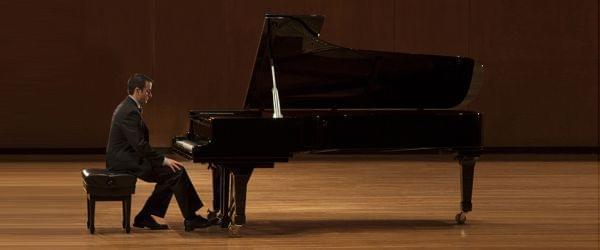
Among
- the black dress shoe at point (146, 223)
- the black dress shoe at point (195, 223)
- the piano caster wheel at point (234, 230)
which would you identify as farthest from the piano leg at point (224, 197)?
the black dress shoe at point (146, 223)

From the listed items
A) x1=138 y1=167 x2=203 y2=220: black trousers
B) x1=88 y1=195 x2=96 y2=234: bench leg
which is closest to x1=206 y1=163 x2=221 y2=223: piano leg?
x1=138 y1=167 x2=203 y2=220: black trousers

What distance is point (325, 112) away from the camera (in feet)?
22.8

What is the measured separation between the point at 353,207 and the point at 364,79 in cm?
108

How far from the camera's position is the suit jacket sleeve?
20.0ft

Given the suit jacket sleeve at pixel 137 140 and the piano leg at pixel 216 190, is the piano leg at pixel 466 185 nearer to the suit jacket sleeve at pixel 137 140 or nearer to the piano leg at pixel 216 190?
the piano leg at pixel 216 190

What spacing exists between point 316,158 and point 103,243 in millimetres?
5785

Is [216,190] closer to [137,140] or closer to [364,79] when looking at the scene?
[137,140]

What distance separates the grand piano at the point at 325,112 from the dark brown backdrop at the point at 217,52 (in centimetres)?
480

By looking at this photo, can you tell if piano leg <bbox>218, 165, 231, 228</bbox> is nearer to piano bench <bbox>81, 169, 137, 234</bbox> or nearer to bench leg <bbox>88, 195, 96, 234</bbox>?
piano bench <bbox>81, 169, 137, 234</bbox>

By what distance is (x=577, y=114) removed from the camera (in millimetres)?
12172

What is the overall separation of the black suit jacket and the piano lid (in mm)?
771

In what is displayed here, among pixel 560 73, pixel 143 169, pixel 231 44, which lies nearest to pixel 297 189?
pixel 143 169

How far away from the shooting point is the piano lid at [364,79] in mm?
6688

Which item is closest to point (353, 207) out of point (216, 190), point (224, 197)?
point (216, 190)
